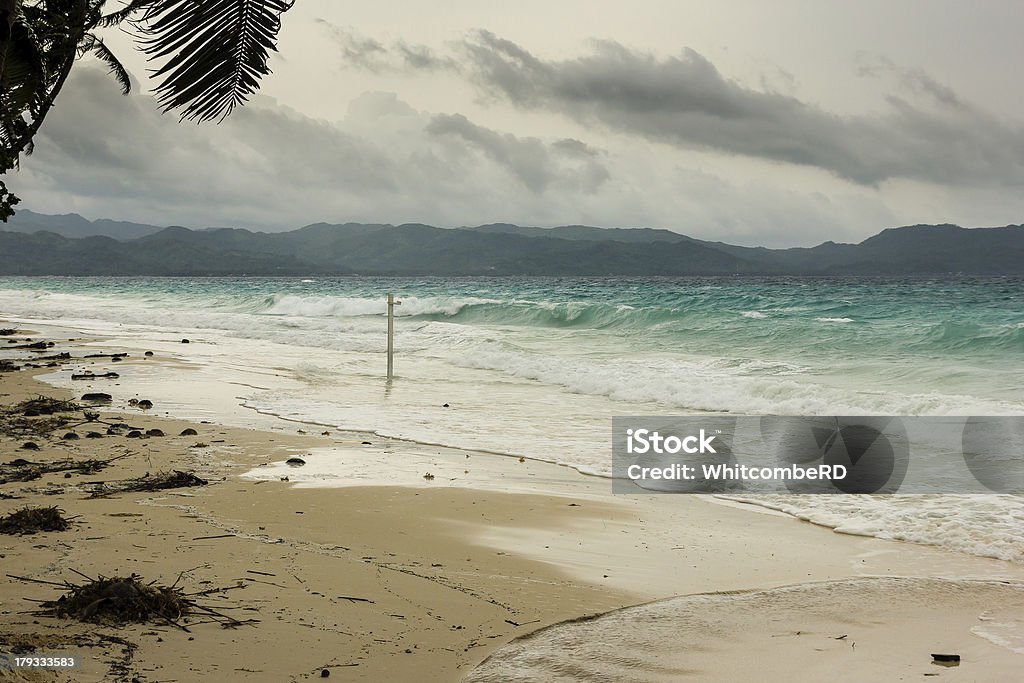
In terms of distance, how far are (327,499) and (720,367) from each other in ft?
37.0

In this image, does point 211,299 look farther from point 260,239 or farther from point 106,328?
point 260,239

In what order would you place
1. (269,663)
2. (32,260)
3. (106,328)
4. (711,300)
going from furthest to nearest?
(32,260) → (711,300) → (106,328) → (269,663)

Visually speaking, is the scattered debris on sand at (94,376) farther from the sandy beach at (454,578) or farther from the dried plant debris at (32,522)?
the dried plant debris at (32,522)

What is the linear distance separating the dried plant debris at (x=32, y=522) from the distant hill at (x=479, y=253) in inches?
4575

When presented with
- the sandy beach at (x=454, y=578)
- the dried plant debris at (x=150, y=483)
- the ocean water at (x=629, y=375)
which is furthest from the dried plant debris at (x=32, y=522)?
the ocean water at (x=629, y=375)

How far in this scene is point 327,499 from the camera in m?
6.23

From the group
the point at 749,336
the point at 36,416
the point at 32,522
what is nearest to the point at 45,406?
the point at 36,416

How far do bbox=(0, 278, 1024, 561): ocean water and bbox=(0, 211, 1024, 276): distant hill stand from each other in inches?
3667

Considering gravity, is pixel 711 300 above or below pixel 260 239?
below

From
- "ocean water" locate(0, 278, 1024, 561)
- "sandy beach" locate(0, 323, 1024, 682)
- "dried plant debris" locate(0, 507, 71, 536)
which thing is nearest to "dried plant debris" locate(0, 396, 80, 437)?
"sandy beach" locate(0, 323, 1024, 682)

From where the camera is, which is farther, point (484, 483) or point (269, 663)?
point (484, 483)

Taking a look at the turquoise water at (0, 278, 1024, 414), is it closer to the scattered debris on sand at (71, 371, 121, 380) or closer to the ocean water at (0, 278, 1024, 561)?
the ocean water at (0, 278, 1024, 561)

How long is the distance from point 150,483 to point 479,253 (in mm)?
146970

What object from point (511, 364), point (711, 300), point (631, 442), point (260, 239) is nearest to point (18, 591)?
point (631, 442)
